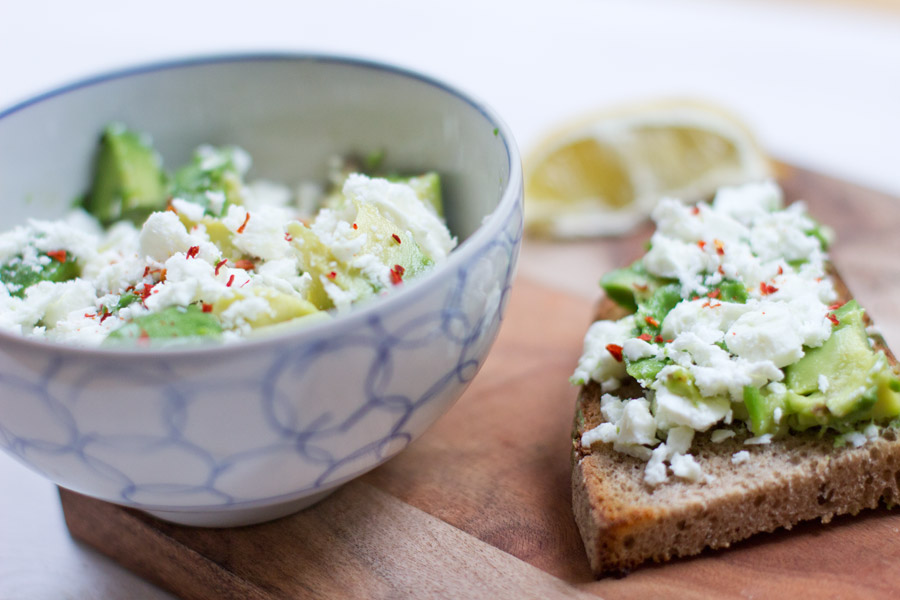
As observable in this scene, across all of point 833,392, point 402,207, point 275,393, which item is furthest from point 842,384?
point 275,393

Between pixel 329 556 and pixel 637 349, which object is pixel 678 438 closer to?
pixel 637 349

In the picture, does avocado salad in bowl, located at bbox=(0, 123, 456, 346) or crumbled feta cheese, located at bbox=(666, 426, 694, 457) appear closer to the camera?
avocado salad in bowl, located at bbox=(0, 123, 456, 346)

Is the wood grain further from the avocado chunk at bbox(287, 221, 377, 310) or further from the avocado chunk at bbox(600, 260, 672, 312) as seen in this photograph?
the avocado chunk at bbox(600, 260, 672, 312)

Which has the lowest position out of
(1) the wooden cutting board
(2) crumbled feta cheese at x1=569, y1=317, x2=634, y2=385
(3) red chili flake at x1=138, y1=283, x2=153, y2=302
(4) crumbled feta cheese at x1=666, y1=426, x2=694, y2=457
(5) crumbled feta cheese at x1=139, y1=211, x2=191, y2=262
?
(1) the wooden cutting board

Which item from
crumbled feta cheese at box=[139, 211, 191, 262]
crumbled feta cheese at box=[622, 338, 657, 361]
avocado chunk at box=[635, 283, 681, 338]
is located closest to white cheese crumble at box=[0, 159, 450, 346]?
crumbled feta cheese at box=[139, 211, 191, 262]

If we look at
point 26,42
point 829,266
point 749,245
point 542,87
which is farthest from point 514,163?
point 26,42

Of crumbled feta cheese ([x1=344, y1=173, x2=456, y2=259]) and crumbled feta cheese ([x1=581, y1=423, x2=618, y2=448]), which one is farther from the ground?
crumbled feta cheese ([x1=344, y1=173, x2=456, y2=259])
